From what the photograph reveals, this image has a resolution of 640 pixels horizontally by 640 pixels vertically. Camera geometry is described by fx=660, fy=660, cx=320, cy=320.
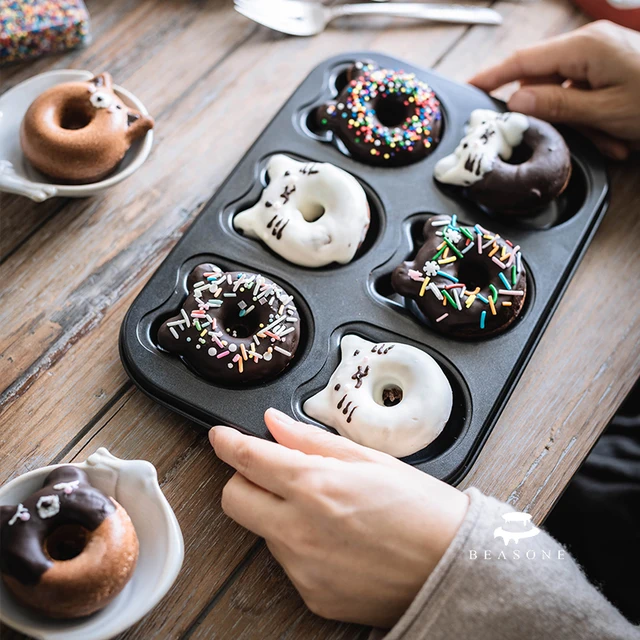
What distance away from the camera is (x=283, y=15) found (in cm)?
165

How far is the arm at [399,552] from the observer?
89 cm

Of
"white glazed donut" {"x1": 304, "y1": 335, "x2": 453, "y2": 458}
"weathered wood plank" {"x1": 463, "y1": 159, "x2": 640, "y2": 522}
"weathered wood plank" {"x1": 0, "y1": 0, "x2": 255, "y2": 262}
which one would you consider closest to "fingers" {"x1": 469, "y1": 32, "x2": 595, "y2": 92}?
"weathered wood plank" {"x1": 463, "y1": 159, "x2": 640, "y2": 522}

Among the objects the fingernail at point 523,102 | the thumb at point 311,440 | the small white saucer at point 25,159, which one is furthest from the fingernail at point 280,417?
the fingernail at point 523,102

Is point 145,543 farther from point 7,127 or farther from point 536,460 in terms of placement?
point 7,127

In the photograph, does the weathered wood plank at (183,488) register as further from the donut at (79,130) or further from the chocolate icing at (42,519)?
the donut at (79,130)

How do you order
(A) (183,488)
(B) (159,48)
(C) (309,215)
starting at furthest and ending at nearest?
(B) (159,48) < (C) (309,215) < (A) (183,488)

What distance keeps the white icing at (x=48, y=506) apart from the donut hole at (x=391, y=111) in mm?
1010

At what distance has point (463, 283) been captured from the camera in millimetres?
1250

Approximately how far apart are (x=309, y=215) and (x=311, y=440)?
50 cm

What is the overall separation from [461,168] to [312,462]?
68 cm

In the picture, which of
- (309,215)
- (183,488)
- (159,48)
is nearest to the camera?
(183,488)

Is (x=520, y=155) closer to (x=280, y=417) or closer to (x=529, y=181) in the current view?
(x=529, y=181)

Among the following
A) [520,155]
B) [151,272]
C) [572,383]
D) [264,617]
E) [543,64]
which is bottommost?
[264,617]

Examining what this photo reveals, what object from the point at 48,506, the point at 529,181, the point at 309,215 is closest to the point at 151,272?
the point at 309,215
